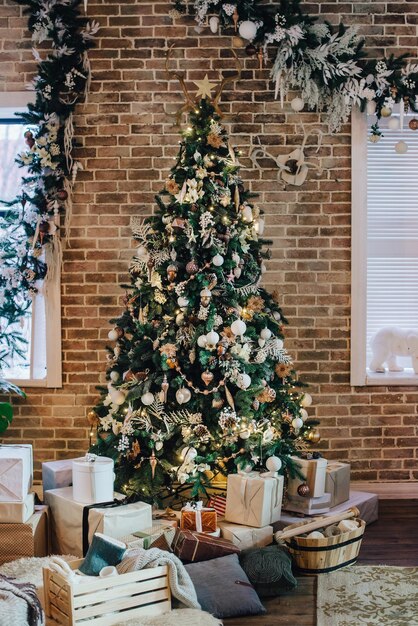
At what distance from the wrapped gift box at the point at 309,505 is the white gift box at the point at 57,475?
4.11 feet

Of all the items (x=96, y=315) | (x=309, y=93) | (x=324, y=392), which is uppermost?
(x=309, y=93)

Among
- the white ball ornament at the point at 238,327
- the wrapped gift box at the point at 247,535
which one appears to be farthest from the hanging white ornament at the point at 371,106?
the wrapped gift box at the point at 247,535

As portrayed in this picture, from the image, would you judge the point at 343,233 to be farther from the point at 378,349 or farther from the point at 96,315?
the point at 96,315

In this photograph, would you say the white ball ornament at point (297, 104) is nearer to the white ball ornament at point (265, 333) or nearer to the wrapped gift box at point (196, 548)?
the white ball ornament at point (265, 333)

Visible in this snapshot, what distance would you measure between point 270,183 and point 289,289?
0.72 m

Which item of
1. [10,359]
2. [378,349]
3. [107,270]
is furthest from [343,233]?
[10,359]

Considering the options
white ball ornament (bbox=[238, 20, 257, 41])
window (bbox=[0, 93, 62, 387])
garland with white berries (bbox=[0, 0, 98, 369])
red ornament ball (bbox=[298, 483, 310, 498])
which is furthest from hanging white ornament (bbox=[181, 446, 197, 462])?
white ball ornament (bbox=[238, 20, 257, 41])

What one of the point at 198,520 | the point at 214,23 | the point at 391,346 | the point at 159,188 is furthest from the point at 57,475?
the point at 214,23

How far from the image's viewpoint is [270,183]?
5465 millimetres

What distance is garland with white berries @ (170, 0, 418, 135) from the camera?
5.20 m

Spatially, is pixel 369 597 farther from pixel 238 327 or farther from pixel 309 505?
pixel 238 327

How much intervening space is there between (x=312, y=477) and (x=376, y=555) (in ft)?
1.80

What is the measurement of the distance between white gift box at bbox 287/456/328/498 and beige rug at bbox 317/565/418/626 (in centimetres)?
60

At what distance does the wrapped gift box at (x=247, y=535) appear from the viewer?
13.8ft
